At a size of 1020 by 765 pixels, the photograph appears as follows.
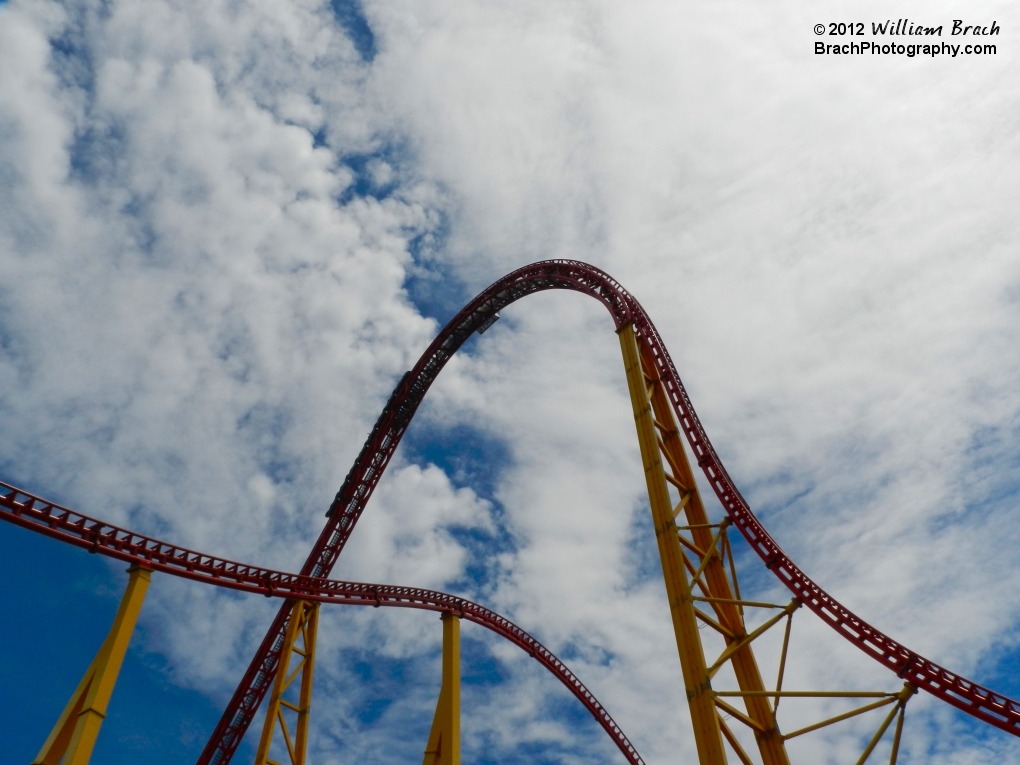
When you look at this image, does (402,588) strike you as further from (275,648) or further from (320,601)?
(275,648)

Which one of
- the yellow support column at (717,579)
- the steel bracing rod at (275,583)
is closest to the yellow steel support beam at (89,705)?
the steel bracing rod at (275,583)

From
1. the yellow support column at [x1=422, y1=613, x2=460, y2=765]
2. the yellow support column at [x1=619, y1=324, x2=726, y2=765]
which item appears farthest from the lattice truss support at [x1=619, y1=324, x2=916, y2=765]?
the yellow support column at [x1=422, y1=613, x2=460, y2=765]

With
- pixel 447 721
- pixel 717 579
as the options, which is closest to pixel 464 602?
pixel 447 721

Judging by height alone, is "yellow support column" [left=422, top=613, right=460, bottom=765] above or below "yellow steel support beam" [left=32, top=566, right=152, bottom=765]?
Answer: above

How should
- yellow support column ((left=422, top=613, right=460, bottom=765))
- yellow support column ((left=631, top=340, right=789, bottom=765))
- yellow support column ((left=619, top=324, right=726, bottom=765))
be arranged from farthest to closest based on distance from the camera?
yellow support column ((left=422, top=613, right=460, bottom=765)) < yellow support column ((left=631, top=340, right=789, bottom=765)) < yellow support column ((left=619, top=324, right=726, bottom=765))

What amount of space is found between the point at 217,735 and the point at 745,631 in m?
13.2

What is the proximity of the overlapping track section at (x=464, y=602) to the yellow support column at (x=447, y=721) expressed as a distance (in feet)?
4.90

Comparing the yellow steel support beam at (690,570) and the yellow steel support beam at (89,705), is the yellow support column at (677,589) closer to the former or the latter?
the yellow steel support beam at (690,570)

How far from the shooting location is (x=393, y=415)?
1991 cm

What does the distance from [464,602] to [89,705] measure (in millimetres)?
8216

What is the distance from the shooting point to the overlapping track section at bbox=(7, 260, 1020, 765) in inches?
398

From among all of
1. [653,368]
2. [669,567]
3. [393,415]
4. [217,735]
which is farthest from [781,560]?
[217,735]

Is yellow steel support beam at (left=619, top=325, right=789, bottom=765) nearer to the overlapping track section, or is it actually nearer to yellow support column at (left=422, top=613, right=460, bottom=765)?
the overlapping track section

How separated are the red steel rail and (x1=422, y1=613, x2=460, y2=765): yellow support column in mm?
5704
